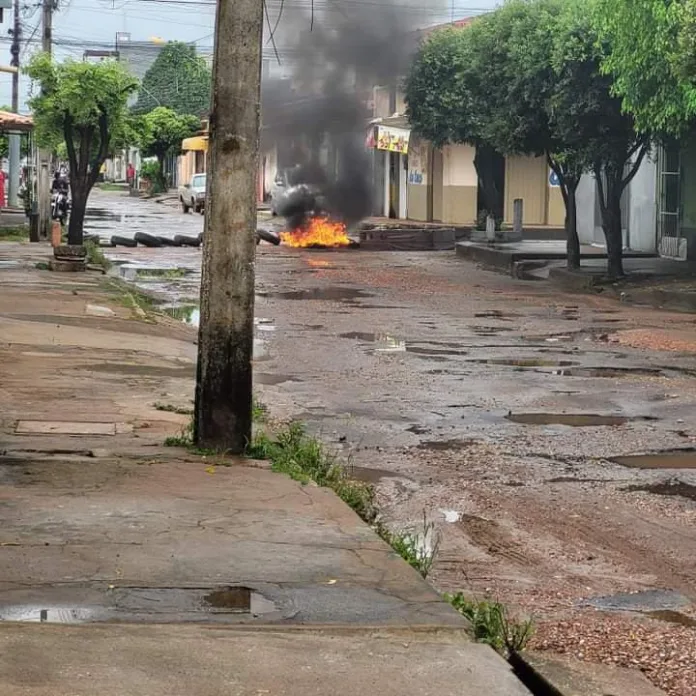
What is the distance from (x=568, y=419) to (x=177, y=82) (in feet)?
264

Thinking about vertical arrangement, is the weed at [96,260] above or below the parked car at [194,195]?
below

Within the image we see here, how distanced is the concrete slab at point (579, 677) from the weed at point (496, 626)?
8 centimetres

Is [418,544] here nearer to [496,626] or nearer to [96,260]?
[496,626]

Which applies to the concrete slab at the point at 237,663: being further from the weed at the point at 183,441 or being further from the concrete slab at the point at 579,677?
the weed at the point at 183,441

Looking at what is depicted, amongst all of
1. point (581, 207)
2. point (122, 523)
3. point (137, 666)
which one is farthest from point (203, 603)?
point (581, 207)

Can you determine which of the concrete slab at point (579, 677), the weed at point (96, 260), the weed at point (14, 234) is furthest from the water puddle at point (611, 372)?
the weed at point (14, 234)

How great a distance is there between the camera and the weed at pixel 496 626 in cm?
513

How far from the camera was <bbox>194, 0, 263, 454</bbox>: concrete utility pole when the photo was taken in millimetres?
8344

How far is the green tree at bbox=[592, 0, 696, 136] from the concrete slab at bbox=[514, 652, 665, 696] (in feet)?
49.7

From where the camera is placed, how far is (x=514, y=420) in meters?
11.2

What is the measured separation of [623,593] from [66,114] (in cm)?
→ 2253

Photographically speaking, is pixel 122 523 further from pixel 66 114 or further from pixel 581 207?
pixel 581 207

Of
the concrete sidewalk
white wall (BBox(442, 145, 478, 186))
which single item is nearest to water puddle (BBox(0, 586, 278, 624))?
the concrete sidewalk

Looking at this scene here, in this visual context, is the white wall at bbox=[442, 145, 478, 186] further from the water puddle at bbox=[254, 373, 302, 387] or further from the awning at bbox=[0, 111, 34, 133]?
the water puddle at bbox=[254, 373, 302, 387]
